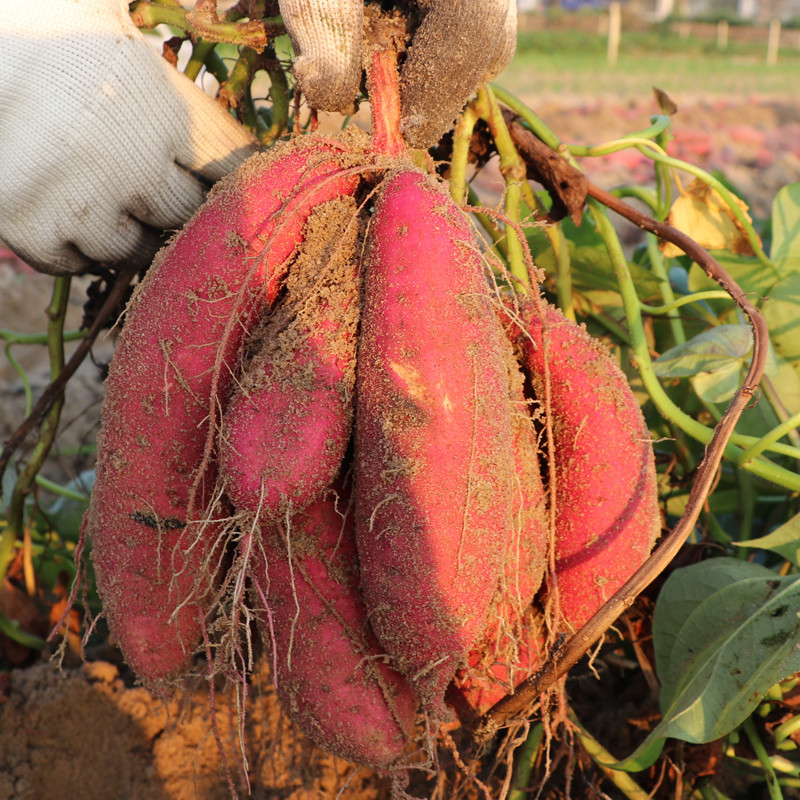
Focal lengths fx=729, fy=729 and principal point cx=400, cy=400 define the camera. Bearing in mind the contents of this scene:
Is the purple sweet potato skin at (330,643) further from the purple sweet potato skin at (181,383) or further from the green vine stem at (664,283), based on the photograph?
the green vine stem at (664,283)

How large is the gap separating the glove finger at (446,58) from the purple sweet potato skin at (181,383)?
0.12m

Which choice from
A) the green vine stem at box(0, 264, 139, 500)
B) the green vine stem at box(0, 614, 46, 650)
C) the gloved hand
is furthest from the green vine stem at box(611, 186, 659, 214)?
the green vine stem at box(0, 614, 46, 650)

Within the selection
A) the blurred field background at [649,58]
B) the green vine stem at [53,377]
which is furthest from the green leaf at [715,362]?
the blurred field background at [649,58]

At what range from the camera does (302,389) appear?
0.80m

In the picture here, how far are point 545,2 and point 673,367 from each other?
140 feet

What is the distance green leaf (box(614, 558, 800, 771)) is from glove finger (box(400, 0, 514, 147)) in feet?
2.39

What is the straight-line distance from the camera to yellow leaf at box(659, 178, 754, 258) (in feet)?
4.15

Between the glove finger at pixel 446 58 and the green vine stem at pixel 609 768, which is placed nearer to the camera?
the glove finger at pixel 446 58

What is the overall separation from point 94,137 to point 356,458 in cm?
57

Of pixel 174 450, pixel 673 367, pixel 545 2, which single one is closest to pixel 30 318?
pixel 174 450

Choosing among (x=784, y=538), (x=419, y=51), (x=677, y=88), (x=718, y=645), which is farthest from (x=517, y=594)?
(x=677, y=88)

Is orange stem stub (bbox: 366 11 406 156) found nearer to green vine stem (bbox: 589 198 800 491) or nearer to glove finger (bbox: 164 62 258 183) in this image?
glove finger (bbox: 164 62 258 183)

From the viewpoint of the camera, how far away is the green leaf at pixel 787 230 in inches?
53.4

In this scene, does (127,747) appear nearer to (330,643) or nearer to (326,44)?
(330,643)
